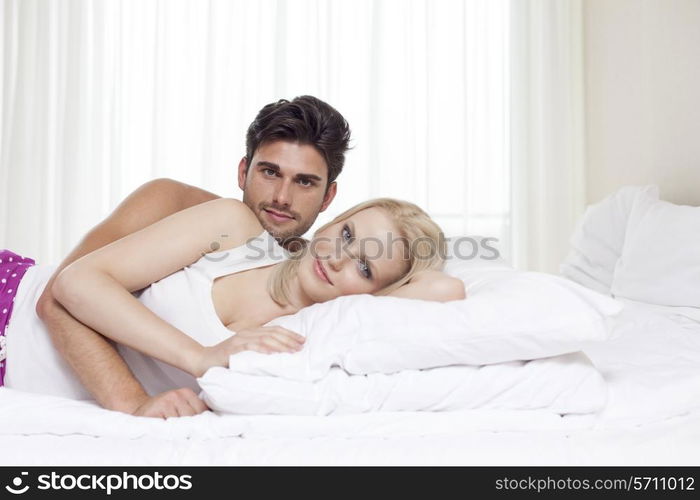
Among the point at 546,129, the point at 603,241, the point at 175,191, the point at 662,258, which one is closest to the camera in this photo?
the point at 175,191

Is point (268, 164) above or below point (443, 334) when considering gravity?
above

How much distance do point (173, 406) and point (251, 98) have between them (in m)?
3.04

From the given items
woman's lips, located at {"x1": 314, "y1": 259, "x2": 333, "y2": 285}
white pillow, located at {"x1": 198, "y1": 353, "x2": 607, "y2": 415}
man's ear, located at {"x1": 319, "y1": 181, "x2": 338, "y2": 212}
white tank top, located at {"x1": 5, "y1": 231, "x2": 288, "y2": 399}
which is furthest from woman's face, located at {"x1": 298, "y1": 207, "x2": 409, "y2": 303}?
man's ear, located at {"x1": 319, "y1": 181, "x2": 338, "y2": 212}

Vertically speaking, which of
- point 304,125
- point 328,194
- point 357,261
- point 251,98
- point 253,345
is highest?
point 251,98

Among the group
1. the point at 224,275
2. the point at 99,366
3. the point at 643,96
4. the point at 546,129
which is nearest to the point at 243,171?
the point at 224,275

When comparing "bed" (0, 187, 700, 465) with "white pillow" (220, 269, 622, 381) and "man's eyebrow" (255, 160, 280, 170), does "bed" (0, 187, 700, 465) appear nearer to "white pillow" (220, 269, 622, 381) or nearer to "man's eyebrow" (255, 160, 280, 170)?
"white pillow" (220, 269, 622, 381)

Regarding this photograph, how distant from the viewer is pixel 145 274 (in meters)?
1.32

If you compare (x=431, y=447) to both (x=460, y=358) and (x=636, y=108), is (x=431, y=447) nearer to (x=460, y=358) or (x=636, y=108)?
(x=460, y=358)

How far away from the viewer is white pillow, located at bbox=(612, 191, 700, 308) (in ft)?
6.49

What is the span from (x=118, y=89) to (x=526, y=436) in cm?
354

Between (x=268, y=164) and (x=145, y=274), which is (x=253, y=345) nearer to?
(x=145, y=274)

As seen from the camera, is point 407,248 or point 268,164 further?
point 268,164

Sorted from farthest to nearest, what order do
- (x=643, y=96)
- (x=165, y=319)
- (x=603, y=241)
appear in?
(x=643, y=96) < (x=603, y=241) < (x=165, y=319)

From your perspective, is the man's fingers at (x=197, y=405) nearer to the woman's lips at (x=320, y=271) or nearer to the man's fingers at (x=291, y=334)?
the man's fingers at (x=291, y=334)
